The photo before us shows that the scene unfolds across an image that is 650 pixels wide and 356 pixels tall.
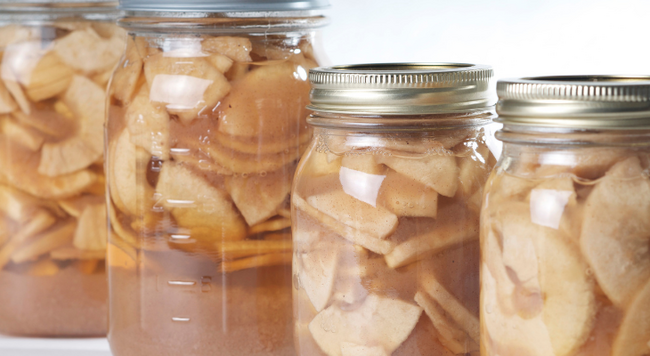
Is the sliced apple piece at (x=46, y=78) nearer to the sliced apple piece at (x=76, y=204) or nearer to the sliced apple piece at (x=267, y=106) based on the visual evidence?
the sliced apple piece at (x=76, y=204)

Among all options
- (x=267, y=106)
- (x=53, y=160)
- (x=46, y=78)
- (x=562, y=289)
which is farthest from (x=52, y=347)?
(x=562, y=289)

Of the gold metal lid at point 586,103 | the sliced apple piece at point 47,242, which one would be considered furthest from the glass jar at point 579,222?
the sliced apple piece at point 47,242

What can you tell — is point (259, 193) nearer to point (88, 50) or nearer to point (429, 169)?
point (429, 169)

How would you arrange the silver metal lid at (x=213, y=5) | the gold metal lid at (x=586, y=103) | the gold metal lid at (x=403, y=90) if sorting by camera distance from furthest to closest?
the silver metal lid at (x=213, y=5), the gold metal lid at (x=403, y=90), the gold metal lid at (x=586, y=103)

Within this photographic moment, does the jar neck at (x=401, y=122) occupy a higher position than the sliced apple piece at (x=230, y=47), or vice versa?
the sliced apple piece at (x=230, y=47)

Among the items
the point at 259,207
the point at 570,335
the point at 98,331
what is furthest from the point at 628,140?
the point at 98,331
